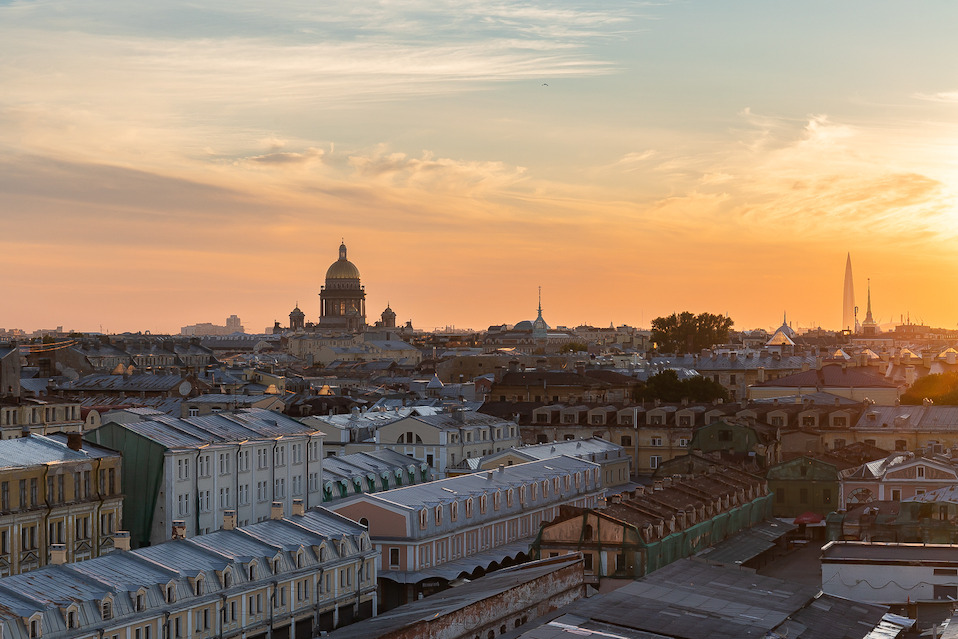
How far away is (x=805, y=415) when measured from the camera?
94.6 meters

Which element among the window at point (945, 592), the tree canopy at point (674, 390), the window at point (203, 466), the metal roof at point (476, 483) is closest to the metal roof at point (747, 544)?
the metal roof at point (476, 483)

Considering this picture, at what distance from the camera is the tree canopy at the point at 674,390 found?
116 metres

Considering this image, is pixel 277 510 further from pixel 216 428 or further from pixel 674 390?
pixel 674 390

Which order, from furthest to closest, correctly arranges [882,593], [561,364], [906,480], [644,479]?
[561,364] < [644,479] < [906,480] < [882,593]

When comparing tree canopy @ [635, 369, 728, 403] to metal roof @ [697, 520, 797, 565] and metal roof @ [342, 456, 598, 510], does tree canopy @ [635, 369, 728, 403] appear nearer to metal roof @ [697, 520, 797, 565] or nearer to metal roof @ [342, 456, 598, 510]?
metal roof @ [342, 456, 598, 510]

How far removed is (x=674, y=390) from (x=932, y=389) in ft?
67.0

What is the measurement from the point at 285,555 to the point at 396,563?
33.0 feet

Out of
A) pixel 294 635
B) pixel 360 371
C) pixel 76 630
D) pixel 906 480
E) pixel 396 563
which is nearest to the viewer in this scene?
pixel 76 630

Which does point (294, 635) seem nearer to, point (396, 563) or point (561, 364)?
point (396, 563)

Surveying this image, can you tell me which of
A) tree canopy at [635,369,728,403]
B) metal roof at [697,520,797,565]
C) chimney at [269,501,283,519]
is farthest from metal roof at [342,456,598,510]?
tree canopy at [635,369,728,403]

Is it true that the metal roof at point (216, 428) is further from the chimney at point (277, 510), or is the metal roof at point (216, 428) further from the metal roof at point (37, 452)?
the chimney at point (277, 510)

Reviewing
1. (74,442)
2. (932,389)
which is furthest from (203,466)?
(932,389)

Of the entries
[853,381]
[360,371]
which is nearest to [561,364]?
[360,371]

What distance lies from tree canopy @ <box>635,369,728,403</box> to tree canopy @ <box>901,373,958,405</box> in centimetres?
1552
